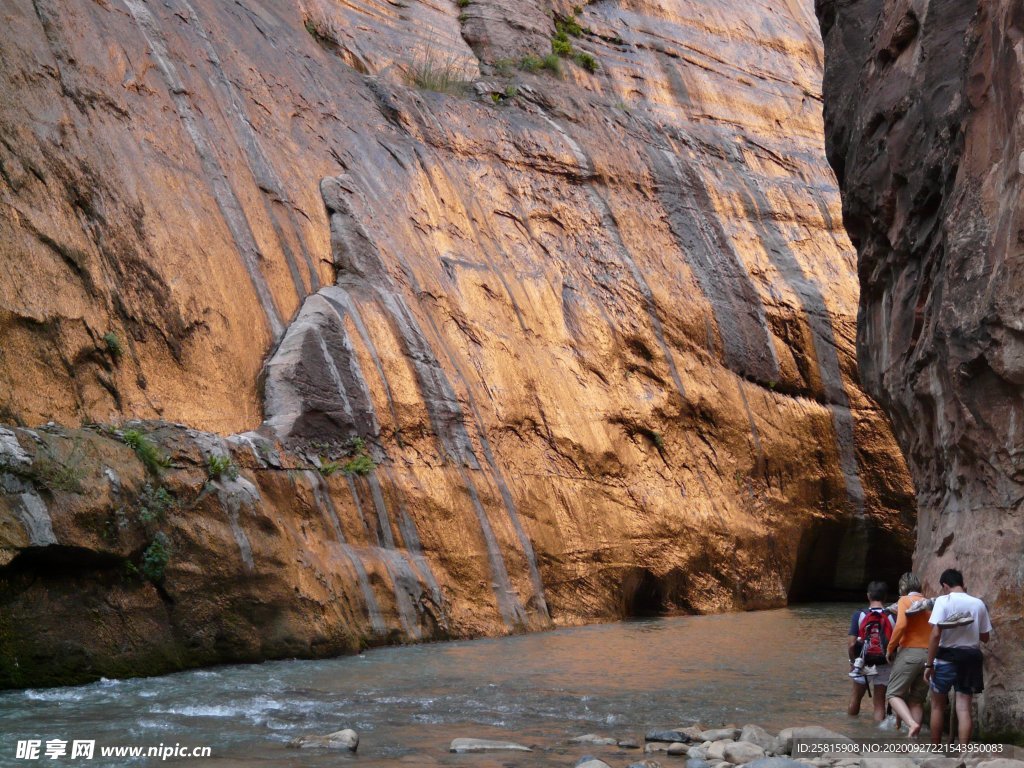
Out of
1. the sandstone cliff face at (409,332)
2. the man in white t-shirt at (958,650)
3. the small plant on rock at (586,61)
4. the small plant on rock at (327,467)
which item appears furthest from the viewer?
the small plant on rock at (586,61)

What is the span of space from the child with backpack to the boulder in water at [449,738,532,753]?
3105 mm

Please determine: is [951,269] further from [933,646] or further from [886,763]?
[886,763]

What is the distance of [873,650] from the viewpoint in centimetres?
867

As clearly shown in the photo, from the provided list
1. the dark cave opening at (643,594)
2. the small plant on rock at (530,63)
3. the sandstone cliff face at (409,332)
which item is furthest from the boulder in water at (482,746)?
the small plant on rock at (530,63)

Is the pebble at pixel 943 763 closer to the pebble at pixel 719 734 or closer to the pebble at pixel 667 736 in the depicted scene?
Answer: the pebble at pixel 719 734

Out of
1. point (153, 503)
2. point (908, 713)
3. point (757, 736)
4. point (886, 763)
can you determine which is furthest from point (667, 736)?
point (153, 503)

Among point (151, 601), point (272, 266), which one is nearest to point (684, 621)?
point (272, 266)

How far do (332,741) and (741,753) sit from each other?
261 centimetres

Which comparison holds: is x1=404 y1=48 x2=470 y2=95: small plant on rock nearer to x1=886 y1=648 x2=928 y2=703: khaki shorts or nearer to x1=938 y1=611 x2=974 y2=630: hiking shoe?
x1=886 y1=648 x2=928 y2=703: khaki shorts

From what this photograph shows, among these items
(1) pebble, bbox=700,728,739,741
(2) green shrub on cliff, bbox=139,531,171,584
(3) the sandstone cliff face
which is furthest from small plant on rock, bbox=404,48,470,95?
(1) pebble, bbox=700,728,739,741

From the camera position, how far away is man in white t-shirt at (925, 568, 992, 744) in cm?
735

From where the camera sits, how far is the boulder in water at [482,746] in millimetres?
7074

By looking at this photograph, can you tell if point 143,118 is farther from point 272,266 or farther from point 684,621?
point 684,621

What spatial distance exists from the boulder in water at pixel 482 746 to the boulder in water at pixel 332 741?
0.64 metres
